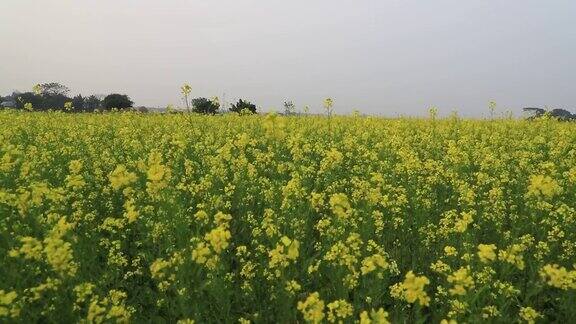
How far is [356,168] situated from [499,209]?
241 cm

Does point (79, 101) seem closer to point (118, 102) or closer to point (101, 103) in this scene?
point (101, 103)

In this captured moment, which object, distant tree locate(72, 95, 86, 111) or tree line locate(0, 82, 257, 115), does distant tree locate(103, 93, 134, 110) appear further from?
distant tree locate(72, 95, 86, 111)

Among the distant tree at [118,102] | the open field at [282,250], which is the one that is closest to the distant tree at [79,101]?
the distant tree at [118,102]

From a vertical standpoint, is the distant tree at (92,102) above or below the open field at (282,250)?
above

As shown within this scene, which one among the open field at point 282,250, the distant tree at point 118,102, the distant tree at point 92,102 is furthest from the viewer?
the distant tree at point 92,102

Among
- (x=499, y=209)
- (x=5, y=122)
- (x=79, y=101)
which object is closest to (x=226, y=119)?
(x=5, y=122)

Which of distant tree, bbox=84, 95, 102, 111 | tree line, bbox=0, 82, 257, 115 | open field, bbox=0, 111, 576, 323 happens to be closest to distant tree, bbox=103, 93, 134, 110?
tree line, bbox=0, 82, 257, 115

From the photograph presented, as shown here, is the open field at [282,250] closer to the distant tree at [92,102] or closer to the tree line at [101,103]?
the tree line at [101,103]

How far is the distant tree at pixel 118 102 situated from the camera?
36219mm

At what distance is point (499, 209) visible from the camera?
5613 mm

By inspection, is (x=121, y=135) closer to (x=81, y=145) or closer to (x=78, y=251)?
(x=81, y=145)

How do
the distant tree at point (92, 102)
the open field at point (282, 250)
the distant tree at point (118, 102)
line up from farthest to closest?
the distant tree at point (92, 102), the distant tree at point (118, 102), the open field at point (282, 250)

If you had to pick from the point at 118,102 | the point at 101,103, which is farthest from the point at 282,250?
the point at 101,103

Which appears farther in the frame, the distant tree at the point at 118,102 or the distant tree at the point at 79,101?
the distant tree at the point at 79,101
